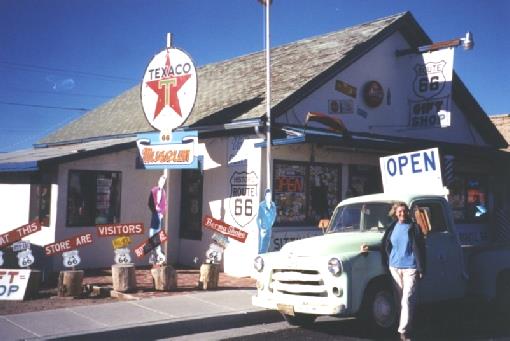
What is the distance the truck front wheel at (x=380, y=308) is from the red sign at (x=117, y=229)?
561 cm

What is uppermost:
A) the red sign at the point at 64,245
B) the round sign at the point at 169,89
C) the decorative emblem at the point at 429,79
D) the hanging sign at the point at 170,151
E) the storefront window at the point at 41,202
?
the decorative emblem at the point at 429,79

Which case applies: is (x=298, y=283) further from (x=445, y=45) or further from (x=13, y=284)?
(x=445, y=45)

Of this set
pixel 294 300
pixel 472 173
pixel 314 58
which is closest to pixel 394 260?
pixel 294 300

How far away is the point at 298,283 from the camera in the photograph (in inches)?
293

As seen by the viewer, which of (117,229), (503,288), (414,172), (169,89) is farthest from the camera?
(169,89)

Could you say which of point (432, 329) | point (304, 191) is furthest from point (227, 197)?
point (432, 329)

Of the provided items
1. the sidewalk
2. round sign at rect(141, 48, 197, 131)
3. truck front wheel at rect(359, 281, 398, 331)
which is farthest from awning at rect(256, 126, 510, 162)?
truck front wheel at rect(359, 281, 398, 331)

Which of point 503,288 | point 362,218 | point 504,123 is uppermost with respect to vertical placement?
point 504,123

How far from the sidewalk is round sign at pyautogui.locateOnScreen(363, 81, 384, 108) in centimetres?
720

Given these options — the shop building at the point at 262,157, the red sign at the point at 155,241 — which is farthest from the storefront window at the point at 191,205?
the red sign at the point at 155,241

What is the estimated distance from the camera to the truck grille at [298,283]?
7215mm

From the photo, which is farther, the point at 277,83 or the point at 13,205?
the point at 13,205

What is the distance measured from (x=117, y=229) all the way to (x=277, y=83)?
5.77m

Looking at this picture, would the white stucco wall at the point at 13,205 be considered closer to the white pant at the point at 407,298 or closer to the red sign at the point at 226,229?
the red sign at the point at 226,229
